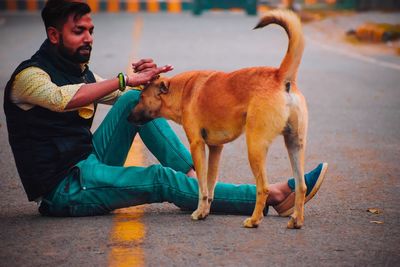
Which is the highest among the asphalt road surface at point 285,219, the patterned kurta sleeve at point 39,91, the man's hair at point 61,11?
the man's hair at point 61,11

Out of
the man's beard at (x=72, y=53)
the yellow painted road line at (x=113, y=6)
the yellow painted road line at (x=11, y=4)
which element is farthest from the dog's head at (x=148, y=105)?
the yellow painted road line at (x=11, y=4)

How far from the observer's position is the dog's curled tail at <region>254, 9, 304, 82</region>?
4.78m

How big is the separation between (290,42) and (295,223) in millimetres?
1006

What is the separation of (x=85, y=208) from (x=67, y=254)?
2.56 ft

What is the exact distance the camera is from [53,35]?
206 inches

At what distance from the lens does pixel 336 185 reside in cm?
624

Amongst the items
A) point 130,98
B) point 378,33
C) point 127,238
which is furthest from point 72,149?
point 378,33

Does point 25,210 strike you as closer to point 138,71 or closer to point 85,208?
point 85,208

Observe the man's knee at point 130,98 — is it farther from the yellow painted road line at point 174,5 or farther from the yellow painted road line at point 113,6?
the yellow painted road line at point 174,5

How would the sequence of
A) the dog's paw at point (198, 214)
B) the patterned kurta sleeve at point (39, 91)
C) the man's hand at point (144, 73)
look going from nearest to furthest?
the patterned kurta sleeve at point (39, 91), the dog's paw at point (198, 214), the man's hand at point (144, 73)

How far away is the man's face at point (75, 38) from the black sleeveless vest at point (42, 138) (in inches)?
2.2

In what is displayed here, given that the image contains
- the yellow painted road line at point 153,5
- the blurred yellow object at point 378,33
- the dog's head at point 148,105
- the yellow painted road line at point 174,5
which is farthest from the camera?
the yellow painted road line at point 174,5

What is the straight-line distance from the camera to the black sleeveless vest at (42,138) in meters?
5.14

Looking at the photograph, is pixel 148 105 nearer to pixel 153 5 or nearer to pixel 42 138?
pixel 42 138
